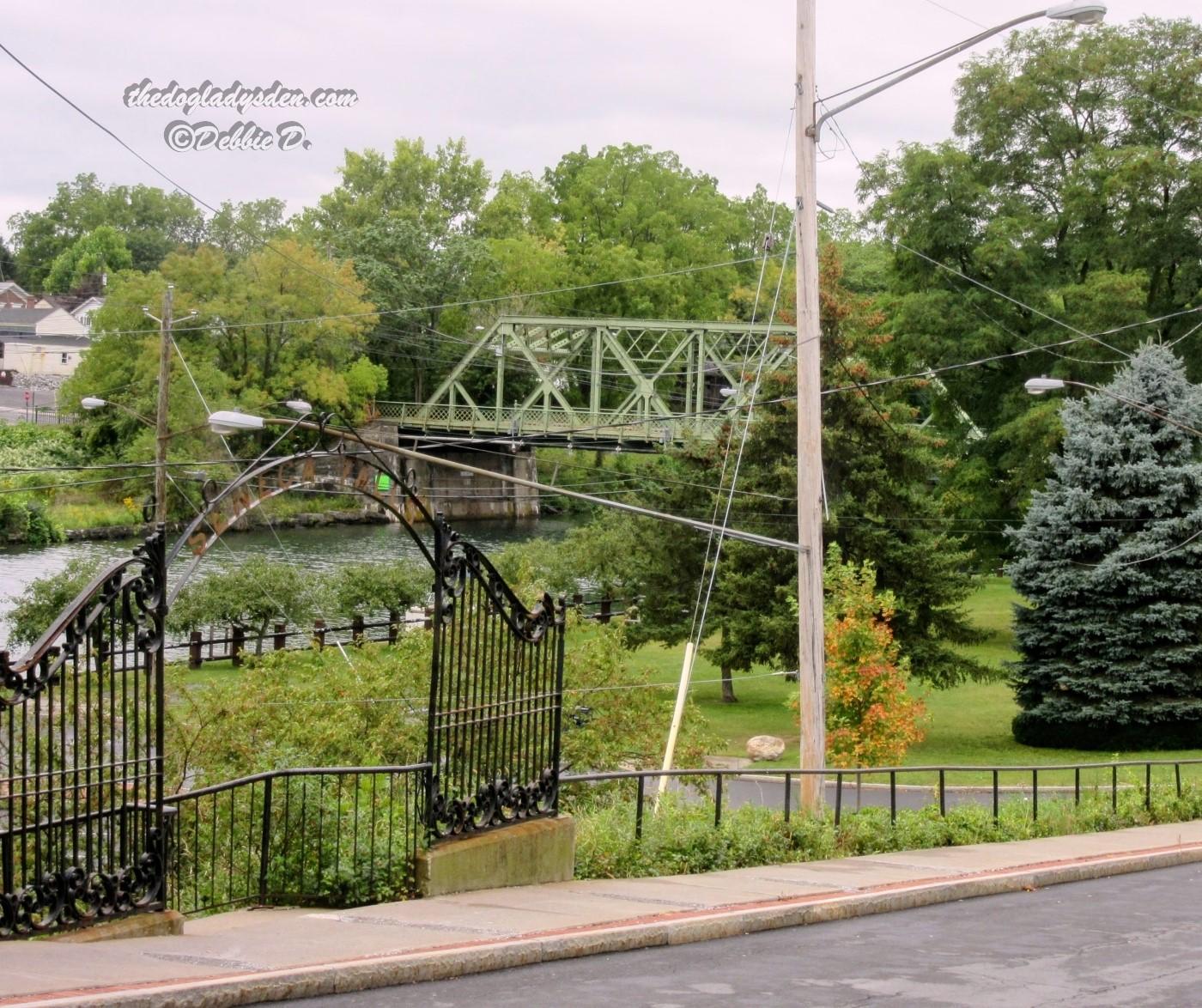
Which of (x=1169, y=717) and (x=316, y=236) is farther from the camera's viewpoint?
(x=316, y=236)

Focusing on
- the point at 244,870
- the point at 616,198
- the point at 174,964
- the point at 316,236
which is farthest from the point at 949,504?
the point at 316,236

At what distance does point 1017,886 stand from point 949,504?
1425 inches

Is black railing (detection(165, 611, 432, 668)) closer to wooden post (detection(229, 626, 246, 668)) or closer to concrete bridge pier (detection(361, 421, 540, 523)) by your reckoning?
wooden post (detection(229, 626, 246, 668))

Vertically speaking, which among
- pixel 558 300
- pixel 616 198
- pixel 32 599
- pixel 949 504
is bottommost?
pixel 32 599

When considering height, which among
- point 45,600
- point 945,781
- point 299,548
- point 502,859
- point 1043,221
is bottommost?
point 945,781

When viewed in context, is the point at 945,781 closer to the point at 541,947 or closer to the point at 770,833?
the point at 770,833

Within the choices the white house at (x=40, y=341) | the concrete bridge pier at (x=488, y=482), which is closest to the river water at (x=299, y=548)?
the concrete bridge pier at (x=488, y=482)

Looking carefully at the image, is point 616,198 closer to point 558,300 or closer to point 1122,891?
point 558,300

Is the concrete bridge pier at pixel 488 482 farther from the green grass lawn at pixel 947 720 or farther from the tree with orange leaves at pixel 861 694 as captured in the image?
the tree with orange leaves at pixel 861 694

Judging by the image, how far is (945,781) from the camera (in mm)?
29891

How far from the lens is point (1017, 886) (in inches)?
550

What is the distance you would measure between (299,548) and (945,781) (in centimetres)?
3747

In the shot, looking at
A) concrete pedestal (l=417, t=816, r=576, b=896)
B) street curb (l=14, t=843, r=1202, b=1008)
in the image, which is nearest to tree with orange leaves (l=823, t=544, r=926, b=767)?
street curb (l=14, t=843, r=1202, b=1008)

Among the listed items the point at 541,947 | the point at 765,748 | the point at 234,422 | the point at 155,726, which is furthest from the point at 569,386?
the point at 541,947
